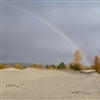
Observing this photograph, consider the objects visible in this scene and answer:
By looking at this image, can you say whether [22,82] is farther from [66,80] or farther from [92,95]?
[92,95]

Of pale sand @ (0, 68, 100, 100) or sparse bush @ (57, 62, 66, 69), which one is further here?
sparse bush @ (57, 62, 66, 69)

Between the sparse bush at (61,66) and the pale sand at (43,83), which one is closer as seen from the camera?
the pale sand at (43,83)

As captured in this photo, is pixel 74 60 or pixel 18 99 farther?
pixel 74 60

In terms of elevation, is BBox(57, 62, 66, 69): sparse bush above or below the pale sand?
above

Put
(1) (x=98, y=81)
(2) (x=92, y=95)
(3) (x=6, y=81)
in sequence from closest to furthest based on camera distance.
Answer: (2) (x=92, y=95) < (1) (x=98, y=81) < (3) (x=6, y=81)

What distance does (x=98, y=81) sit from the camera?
732 inches

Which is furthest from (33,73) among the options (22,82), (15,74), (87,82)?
(87,82)

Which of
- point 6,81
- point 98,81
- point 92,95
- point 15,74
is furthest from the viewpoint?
point 15,74

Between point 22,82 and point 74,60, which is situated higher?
point 74,60

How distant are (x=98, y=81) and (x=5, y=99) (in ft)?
27.2

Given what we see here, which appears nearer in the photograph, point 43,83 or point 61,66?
point 43,83

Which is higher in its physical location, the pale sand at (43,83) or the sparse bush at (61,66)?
the sparse bush at (61,66)

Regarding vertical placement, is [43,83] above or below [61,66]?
below

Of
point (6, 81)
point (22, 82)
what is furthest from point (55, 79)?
point (6, 81)
